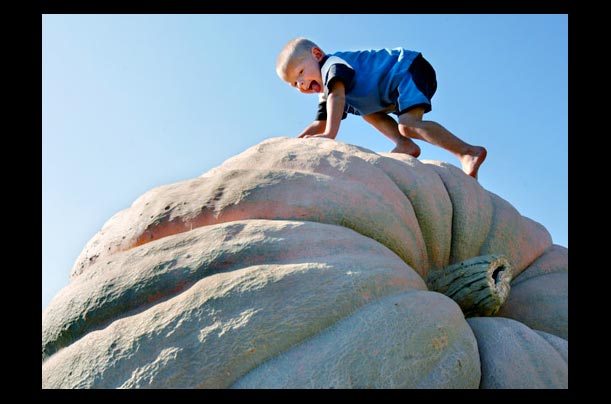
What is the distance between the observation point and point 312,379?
6.79ft

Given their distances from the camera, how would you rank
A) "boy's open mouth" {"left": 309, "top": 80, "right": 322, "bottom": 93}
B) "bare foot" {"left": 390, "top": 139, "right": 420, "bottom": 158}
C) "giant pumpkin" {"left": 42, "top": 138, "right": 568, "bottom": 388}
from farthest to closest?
"boy's open mouth" {"left": 309, "top": 80, "right": 322, "bottom": 93} < "bare foot" {"left": 390, "top": 139, "right": 420, "bottom": 158} < "giant pumpkin" {"left": 42, "top": 138, "right": 568, "bottom": 388}

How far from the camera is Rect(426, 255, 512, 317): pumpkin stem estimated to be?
9.79 ft

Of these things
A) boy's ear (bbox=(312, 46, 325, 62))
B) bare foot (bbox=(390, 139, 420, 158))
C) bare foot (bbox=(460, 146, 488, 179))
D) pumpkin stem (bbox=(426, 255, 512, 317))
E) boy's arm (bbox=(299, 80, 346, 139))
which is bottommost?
pumpkin stem (bbox=(426, 255, 512, 317))

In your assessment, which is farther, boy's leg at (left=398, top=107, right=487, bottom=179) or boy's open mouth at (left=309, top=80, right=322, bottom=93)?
boy's open mouth at (left=309, top=80, right=322, bottom=93)

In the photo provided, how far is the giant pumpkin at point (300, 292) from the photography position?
84.8 inches

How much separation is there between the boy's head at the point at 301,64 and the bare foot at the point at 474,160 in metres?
1.48

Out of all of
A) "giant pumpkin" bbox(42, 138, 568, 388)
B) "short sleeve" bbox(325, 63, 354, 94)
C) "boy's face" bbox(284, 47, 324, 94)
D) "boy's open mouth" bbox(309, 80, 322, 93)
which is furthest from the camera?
"boy's open mouth" bbox(309, 80, 322, 93)

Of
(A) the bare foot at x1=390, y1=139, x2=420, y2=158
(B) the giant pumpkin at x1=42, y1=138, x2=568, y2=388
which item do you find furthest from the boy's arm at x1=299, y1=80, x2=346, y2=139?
(B) the giant pumpkin at x1=42, y1=138, x2=568, y2=388

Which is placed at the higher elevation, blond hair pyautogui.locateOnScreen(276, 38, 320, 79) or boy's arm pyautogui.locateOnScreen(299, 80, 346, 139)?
blond hair pyautogui.locateOnScreen(276, 38, 320, 79)

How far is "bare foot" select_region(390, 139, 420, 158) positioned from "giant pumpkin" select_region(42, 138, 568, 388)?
6.27ft

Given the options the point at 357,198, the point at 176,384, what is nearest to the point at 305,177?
the point at 357,198

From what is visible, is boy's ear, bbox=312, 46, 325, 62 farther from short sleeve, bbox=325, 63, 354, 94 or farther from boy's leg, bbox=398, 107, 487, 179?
boy's leg, bbox=398, 107, 487, 179

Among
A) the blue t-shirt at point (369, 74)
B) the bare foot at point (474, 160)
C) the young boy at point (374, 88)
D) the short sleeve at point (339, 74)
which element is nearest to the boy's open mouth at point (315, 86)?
the young boy at point (374, 88)

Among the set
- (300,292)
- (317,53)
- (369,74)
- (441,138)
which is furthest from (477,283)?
(317,53)
